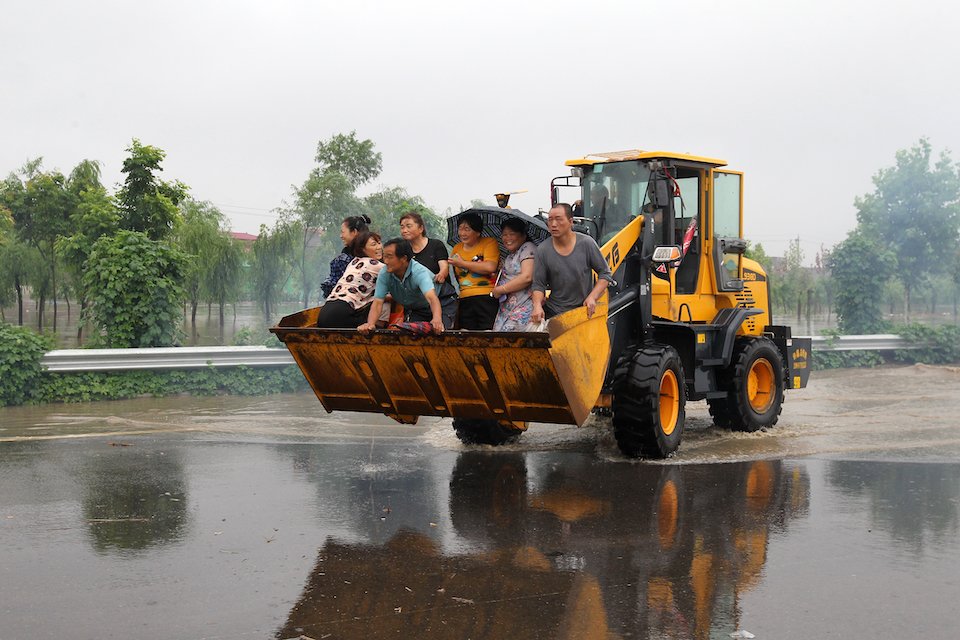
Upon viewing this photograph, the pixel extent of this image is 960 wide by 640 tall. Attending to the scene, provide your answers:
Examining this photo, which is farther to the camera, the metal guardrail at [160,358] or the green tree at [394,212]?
the green tree at [394,212]

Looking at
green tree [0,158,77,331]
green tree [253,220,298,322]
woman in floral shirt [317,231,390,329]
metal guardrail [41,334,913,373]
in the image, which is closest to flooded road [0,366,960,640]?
woman in floral shirt [317,231,390,329]

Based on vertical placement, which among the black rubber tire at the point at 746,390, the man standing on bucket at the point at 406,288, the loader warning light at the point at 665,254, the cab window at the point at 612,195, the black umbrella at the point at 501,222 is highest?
the cab window at the point at 612,195

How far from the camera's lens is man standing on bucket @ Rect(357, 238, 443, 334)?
8.80m

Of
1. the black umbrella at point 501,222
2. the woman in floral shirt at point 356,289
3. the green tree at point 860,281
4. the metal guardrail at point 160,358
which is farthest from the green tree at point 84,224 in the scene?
the green tree at point 860,281

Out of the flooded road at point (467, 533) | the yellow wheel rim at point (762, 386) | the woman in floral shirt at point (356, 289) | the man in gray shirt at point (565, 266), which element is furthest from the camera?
the yellow wheel rim at point (762, 386)

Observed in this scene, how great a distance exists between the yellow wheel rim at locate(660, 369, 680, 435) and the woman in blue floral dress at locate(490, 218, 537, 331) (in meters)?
2.07

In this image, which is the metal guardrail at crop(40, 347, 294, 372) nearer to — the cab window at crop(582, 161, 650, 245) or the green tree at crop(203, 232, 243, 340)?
the cab window at crop(582, 161, 650, 245)

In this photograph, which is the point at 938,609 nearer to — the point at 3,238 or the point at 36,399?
the point at 36,399

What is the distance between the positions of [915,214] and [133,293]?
2069 cm

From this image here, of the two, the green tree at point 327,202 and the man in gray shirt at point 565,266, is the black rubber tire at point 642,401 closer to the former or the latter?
the man in gray shirt at point 565,266

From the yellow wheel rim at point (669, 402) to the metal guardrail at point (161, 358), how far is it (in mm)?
7498

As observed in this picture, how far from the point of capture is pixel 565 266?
9125mm

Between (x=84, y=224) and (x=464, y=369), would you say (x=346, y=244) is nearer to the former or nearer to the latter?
(x=464, y=369)

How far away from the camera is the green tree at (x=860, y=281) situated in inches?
922
